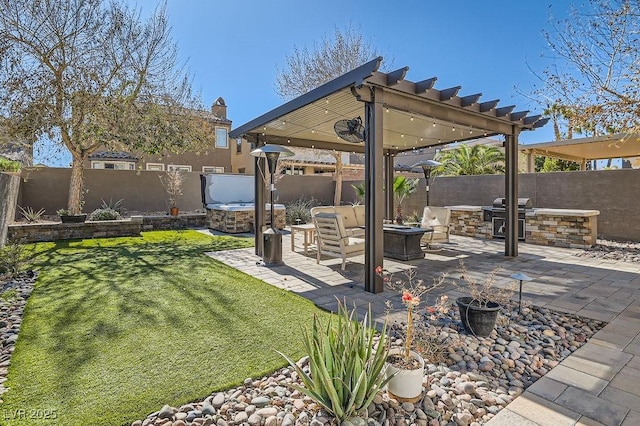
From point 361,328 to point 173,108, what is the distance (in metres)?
11.8

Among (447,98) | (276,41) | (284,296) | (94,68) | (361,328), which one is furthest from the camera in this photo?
(276,41)

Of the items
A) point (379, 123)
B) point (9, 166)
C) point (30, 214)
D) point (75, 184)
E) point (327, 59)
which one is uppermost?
point (327, 59)

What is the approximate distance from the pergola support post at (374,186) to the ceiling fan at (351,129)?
1.23 meters

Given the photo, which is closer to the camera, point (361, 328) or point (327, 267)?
point (361, 328)

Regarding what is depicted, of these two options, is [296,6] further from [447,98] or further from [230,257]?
[230,257]

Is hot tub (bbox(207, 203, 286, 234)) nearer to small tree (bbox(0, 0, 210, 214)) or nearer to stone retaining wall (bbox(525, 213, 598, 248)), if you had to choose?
small tree (bbox(0, 0, 210, 214))

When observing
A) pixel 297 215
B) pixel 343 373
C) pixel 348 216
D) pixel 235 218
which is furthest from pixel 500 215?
pixel 343 373

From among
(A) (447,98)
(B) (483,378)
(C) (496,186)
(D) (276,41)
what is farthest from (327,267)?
(D) (276,41)

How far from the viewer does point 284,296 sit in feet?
14.9

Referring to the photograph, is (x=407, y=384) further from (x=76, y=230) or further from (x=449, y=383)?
(x=76, y=230)

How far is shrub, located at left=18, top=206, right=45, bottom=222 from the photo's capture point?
389 inches

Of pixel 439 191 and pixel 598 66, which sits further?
pixel 439 191

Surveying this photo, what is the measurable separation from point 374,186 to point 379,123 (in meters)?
0.86

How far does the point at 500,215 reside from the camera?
9141 millimetres
